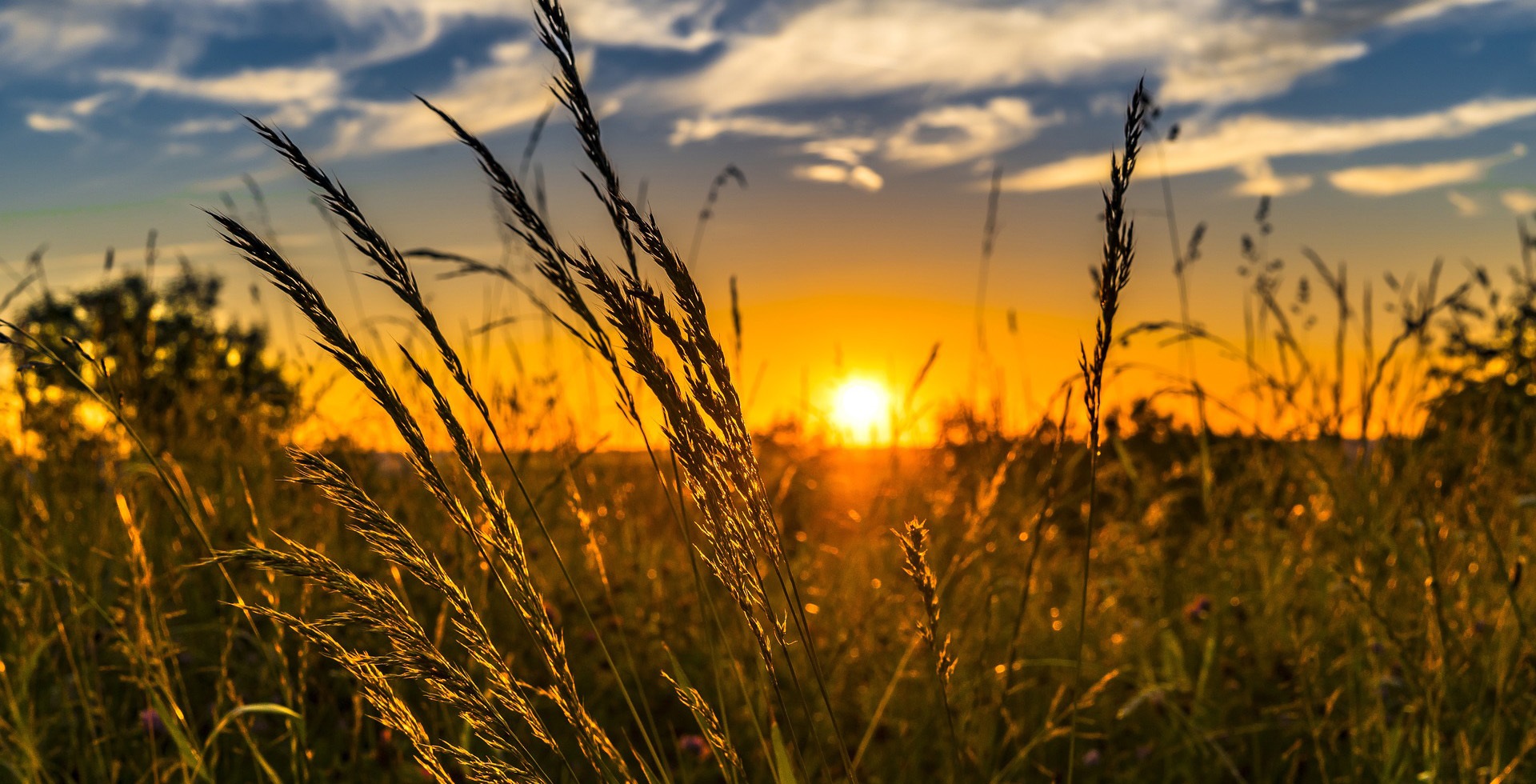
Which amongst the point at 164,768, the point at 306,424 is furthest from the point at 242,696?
the point at 306,424

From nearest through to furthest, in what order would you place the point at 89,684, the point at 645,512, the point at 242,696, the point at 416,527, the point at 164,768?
the point at 164,768
the point at 89,684
the point at 242,696
the point at 416,527
the point at 645,512

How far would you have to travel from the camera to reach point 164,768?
2314 millimetres

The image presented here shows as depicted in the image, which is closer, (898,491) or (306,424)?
(898,491)

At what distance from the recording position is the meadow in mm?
1005

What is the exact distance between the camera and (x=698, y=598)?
2527 millimetres

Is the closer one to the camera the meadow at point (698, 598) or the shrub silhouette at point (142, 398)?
the meadow at point (698, 598)

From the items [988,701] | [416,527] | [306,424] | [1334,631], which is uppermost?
[306,424]

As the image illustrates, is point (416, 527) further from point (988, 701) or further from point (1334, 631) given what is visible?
point (1334, 631)

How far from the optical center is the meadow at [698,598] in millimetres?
1005

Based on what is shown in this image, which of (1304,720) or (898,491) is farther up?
(898,491)

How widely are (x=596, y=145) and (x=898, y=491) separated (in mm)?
2521

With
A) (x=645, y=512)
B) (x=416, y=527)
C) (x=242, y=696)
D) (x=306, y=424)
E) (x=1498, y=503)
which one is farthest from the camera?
→ (x=645, y=512)

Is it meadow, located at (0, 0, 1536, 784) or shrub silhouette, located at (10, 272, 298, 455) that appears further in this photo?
shrub silhouette, located at (10, 272, 298, 455)

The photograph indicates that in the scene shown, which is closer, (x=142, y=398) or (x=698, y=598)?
(x=698, y=598)
